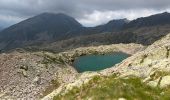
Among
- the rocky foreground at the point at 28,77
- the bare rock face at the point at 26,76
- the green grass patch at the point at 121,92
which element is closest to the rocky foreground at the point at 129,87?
the green grass patch at the point at 121,92

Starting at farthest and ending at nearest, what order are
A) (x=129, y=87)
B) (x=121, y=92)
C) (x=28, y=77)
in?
(x=28, y=77), (x=129, y=87), (x=121, y=92)

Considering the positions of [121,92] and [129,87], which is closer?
[121,92]

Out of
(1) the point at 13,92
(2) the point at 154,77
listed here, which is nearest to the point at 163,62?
(2) the point at 154,77

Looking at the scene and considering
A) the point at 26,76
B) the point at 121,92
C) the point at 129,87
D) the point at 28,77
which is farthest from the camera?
the point at 26,76

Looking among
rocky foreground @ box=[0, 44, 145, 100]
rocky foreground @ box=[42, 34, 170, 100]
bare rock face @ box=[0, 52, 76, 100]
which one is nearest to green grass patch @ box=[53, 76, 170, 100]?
rocky foreground @ box=[42, 34, 170, 100]

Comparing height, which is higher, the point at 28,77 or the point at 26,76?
the point at 26,76

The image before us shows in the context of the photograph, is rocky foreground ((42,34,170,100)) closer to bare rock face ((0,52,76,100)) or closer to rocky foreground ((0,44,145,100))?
rocky foreground ((0,44,145,100))

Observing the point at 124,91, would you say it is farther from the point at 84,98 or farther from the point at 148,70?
the point at 148,70

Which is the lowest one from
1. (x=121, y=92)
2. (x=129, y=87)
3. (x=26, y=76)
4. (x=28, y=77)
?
(x=28, y=77)

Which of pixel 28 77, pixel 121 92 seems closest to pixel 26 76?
pixel 28 77

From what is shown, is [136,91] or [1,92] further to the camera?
[1,92]

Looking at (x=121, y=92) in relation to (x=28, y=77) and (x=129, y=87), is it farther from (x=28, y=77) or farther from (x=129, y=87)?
(x=28, y=77)
